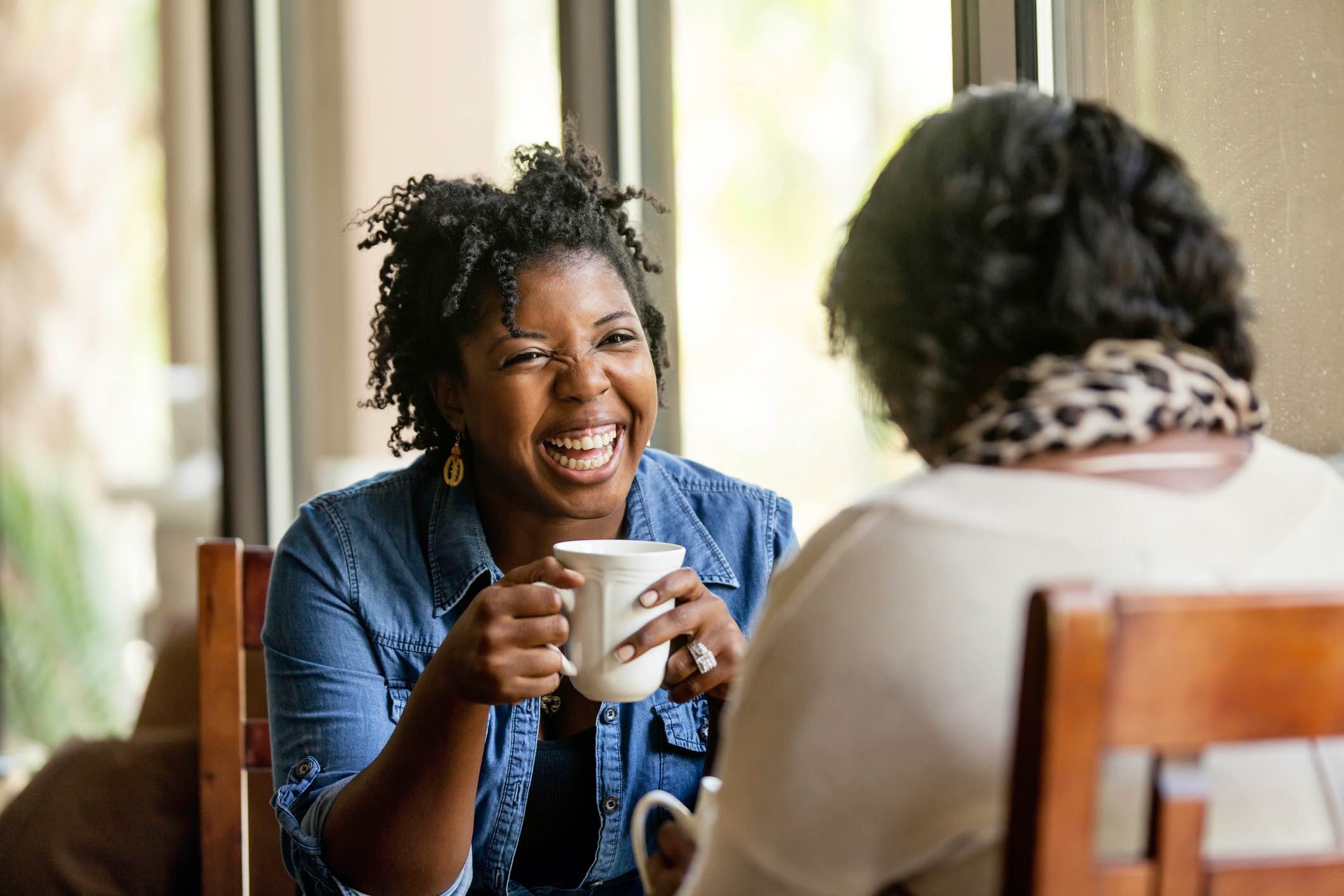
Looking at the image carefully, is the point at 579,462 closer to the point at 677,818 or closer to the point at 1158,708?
the point at 677,818

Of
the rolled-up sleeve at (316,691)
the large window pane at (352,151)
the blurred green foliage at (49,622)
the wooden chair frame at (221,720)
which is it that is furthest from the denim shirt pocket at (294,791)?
the blurred green foliage at (49,622)

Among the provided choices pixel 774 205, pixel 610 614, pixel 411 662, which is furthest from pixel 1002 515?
pixel 774 205

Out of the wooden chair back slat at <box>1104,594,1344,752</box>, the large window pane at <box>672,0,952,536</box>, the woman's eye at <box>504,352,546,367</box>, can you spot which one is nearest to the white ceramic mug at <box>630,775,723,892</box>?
the wooden chair back slat at <box>1104,594,1344,752</box>

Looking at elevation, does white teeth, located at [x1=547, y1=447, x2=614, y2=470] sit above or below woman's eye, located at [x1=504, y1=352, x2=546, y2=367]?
below

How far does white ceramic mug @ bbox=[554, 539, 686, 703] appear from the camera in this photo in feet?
Result: 3.33

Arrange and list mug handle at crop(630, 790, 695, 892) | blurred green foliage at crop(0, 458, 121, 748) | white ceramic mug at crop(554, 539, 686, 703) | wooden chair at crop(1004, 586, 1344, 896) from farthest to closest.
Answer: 1. blurred green foliage at crop(0, 458, 121, 748)
2. white ceramic mug at crop(554, 539, 686, 703)
3. mug handle at crop(630, 790, 695, 892)
4. wooden chair at crop(1004, 586, 1344, 896)

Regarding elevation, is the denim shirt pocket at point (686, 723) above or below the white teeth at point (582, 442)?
below

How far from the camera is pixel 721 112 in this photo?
2.18m

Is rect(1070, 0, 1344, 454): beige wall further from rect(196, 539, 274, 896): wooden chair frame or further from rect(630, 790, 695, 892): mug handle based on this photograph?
rect(196, 539, 274, 896): wooden chair frame

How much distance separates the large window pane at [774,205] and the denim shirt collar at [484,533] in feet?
1.48

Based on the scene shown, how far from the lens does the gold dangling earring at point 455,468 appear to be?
1484 mm

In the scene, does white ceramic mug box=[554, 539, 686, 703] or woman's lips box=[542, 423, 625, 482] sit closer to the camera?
white ceramic mug box=[554, 539, 686, 703]

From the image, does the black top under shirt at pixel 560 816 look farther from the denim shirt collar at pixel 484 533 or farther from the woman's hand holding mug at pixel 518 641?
the woman's hand holding mug at pixel 518 641

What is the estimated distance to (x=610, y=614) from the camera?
1.02 meters
